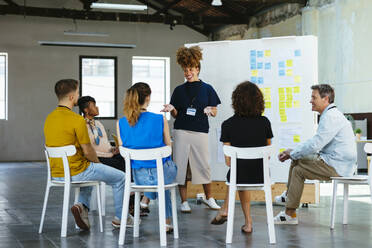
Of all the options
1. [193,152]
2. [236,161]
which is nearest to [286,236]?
[236,161]

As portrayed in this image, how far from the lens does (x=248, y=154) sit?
392cm

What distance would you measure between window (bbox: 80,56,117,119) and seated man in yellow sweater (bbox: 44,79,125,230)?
44.9 feet

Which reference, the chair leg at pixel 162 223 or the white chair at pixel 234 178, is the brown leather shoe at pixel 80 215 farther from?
the white chair at pixel 234 178

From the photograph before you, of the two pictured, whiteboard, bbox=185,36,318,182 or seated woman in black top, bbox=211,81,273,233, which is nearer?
seated woman in black top, bbox=211,81,273,233

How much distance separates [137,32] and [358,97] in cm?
886

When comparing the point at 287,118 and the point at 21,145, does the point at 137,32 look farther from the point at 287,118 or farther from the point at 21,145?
the point at 287,118

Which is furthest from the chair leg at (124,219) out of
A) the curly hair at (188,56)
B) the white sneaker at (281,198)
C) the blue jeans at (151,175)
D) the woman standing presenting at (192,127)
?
the white sneaker at (281,198)

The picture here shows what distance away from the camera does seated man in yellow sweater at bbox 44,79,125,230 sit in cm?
427

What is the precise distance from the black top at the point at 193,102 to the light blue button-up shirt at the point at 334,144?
1.26 m

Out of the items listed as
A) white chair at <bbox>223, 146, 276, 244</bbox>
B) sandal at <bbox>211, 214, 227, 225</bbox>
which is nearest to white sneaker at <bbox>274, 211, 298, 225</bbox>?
sandal at <bbox>211, 214, 227, 225</bbox>

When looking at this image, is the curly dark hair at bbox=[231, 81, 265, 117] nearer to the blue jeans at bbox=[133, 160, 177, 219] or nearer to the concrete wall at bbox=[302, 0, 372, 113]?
the blue jeans at bbox=[133, 160, 177, 219]

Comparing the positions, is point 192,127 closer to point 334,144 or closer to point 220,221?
point 220,221

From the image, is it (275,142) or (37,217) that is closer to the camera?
(37,217)

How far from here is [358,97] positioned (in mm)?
12016
